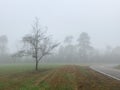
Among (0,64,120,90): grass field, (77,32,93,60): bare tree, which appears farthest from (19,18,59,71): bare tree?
(77,32,93,60): bare tree

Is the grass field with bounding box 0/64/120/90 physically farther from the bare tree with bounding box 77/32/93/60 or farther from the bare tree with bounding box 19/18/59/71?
the bare tree with bounding box 77/32/93/60

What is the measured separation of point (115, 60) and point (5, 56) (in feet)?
165

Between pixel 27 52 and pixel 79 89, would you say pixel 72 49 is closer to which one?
pixel 27 52

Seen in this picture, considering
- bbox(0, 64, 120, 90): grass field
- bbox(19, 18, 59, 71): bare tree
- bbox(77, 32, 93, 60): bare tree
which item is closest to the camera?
bbox(0, 64, 120, 90): grass field

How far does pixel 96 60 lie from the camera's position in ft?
393

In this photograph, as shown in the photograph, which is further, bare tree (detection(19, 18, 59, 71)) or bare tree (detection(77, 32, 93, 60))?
bare tree (detection(77, 32, 93, 60))

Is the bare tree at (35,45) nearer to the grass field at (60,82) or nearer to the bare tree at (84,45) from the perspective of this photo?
the grass field at (60,82)

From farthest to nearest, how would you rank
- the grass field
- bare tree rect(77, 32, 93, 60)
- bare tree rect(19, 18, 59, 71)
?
1. bare tree rect(77, 32, 93, 60)
2. bare tree rect(19, 18, 59, 71)
3. the grass field

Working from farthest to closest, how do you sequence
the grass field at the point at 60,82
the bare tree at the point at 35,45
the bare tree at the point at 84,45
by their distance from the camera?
the bare tree at the point at 84,45
the bare tree at the point at 35,45
the grass field at the point at 60,82

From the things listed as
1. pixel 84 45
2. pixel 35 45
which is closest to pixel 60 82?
pixel 35 45

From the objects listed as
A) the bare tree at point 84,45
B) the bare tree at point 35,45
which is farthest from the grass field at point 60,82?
the bare tree at point 84,45

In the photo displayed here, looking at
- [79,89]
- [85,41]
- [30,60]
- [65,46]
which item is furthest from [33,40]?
[65,46]

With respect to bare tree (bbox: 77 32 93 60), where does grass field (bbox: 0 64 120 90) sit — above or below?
below

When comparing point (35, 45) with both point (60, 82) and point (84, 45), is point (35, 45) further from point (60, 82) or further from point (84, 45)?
point (84, 45)
